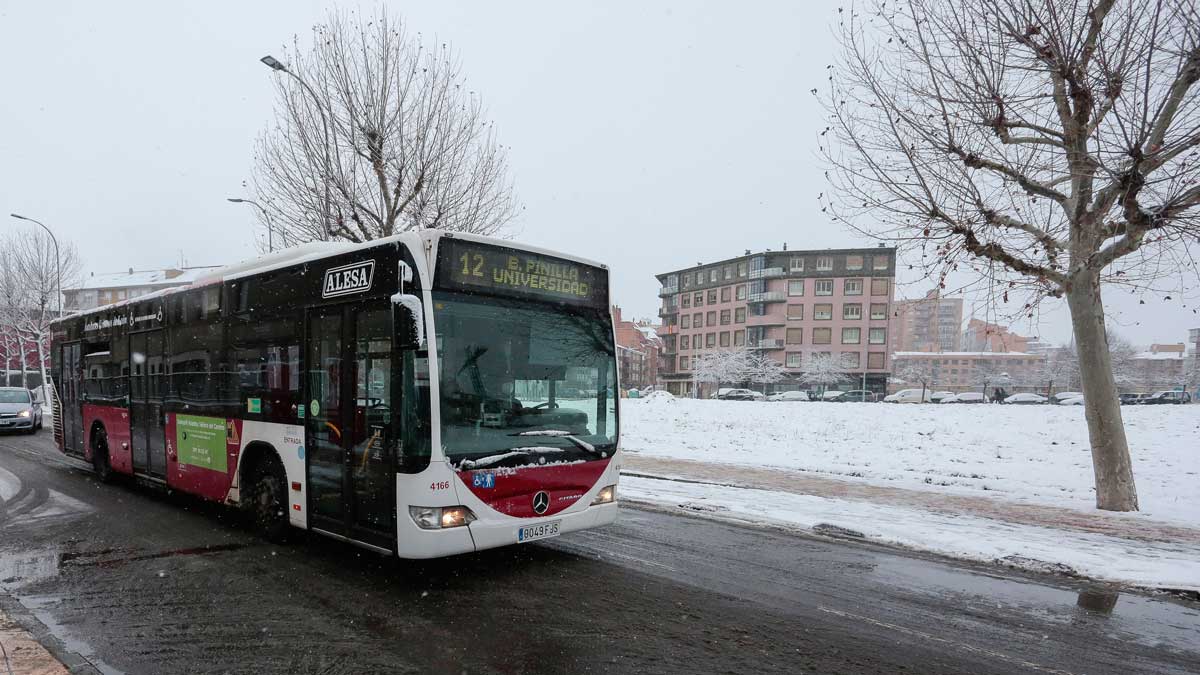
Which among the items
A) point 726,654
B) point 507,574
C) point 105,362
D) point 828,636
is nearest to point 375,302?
point 507,574

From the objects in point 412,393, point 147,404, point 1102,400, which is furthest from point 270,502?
point 1102,400

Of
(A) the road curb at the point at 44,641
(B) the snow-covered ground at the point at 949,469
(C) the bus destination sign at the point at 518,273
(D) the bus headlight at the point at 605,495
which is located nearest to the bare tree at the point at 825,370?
(B) the snow-covered ground at the point at 949,469

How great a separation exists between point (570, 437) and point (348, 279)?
2600 millimetres

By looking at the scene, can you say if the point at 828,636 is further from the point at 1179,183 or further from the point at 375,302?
the point at 1179,183

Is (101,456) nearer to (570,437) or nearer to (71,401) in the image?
(71,401)

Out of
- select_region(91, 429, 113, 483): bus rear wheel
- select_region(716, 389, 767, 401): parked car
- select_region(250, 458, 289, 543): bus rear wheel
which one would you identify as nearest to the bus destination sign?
select_region(250, 458, 289, 543): bus rear wheel

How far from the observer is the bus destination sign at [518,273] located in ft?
18.2

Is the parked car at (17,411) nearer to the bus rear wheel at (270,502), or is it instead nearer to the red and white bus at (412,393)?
the red and white bus at (412,393)

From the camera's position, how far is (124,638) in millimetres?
4594

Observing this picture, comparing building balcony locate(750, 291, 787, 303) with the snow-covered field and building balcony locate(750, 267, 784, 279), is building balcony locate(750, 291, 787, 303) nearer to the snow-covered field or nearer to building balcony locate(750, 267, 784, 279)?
building balcony locate(750, 267, 784, 279)

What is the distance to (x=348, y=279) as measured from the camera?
604cm

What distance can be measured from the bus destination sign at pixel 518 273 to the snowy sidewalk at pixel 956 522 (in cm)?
453

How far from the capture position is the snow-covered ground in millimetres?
7785

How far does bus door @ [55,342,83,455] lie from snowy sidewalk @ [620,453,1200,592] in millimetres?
10388
